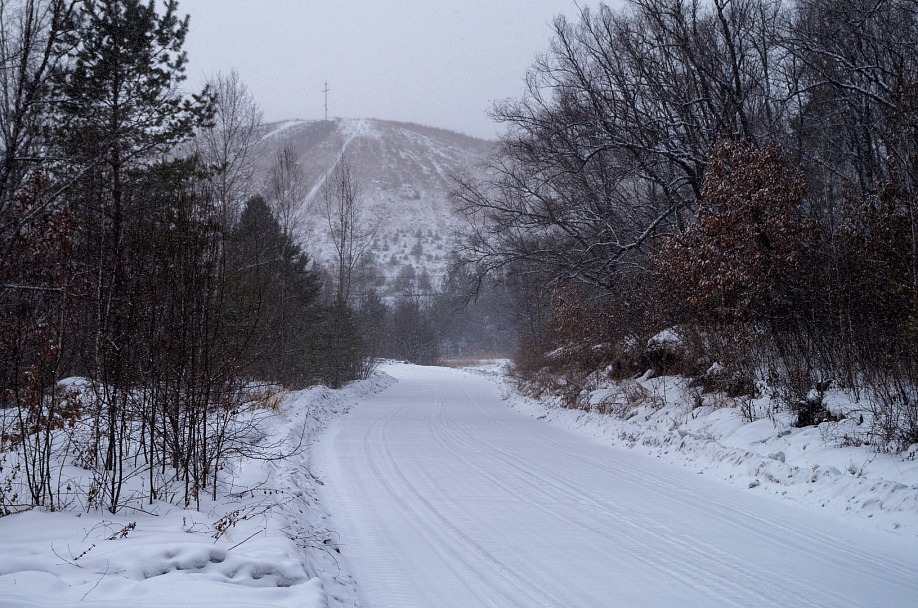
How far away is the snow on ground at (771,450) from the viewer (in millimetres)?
6840

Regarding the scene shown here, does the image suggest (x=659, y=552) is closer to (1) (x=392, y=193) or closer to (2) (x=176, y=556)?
(2) (x=176, y=556)

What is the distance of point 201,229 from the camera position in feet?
22.9

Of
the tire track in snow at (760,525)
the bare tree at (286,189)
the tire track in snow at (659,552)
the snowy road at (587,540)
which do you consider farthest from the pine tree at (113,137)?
the bare tree at (286,189)

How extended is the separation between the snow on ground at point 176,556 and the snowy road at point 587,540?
584 mm

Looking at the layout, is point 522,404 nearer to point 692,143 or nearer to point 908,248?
point 692,143

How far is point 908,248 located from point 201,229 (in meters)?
10.2

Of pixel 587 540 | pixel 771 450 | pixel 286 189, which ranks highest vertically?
pixel 286 189

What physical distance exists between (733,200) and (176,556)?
36.3ft

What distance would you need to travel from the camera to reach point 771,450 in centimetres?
905

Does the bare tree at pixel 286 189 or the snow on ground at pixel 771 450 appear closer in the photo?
the snow on ground at pixel 771 450

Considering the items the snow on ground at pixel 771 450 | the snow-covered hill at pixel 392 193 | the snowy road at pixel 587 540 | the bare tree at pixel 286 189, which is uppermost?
the snow-covered hill at pixel 392 193

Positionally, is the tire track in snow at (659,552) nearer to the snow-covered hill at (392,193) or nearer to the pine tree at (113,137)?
the pine tree at (113,137)

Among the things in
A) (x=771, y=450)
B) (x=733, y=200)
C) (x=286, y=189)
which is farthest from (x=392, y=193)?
(x=771, y=450)

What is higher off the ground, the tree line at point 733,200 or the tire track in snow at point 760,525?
the tree line at point 733,200
